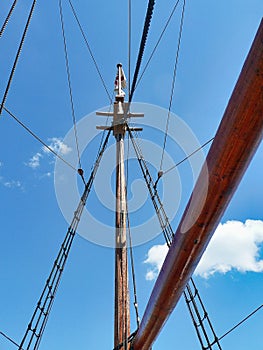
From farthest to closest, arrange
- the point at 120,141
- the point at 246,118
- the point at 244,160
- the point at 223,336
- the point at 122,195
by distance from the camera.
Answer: the point at 120,141 < the point at 122,195 < the point at 223,336 < the point at 244,160 < the point at 246,118

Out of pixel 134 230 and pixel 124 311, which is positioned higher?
pixel 134 230

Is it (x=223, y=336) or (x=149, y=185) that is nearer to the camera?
(x=223, y=336)

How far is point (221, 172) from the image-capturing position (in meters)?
1.51

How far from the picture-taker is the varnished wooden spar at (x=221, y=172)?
4.06 feet

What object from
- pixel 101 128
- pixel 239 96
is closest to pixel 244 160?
pixel 239 96

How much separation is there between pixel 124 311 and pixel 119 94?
5.36 m

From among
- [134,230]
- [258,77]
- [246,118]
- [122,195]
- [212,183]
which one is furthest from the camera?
[134,230]

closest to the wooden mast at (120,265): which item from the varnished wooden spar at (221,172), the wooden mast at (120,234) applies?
the wooden mast at (120,234)

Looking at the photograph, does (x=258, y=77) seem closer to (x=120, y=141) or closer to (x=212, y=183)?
(x=212, y=183)

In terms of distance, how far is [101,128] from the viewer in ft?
25.5

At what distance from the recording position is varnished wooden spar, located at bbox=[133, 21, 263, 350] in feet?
4.06

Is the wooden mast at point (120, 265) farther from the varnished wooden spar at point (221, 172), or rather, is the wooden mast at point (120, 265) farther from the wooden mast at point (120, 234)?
the varnished wooden spar at point (221, 172)

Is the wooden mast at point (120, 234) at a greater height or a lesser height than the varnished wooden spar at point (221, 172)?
greater

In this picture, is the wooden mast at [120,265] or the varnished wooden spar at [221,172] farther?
the wooden mast at [120,265]
